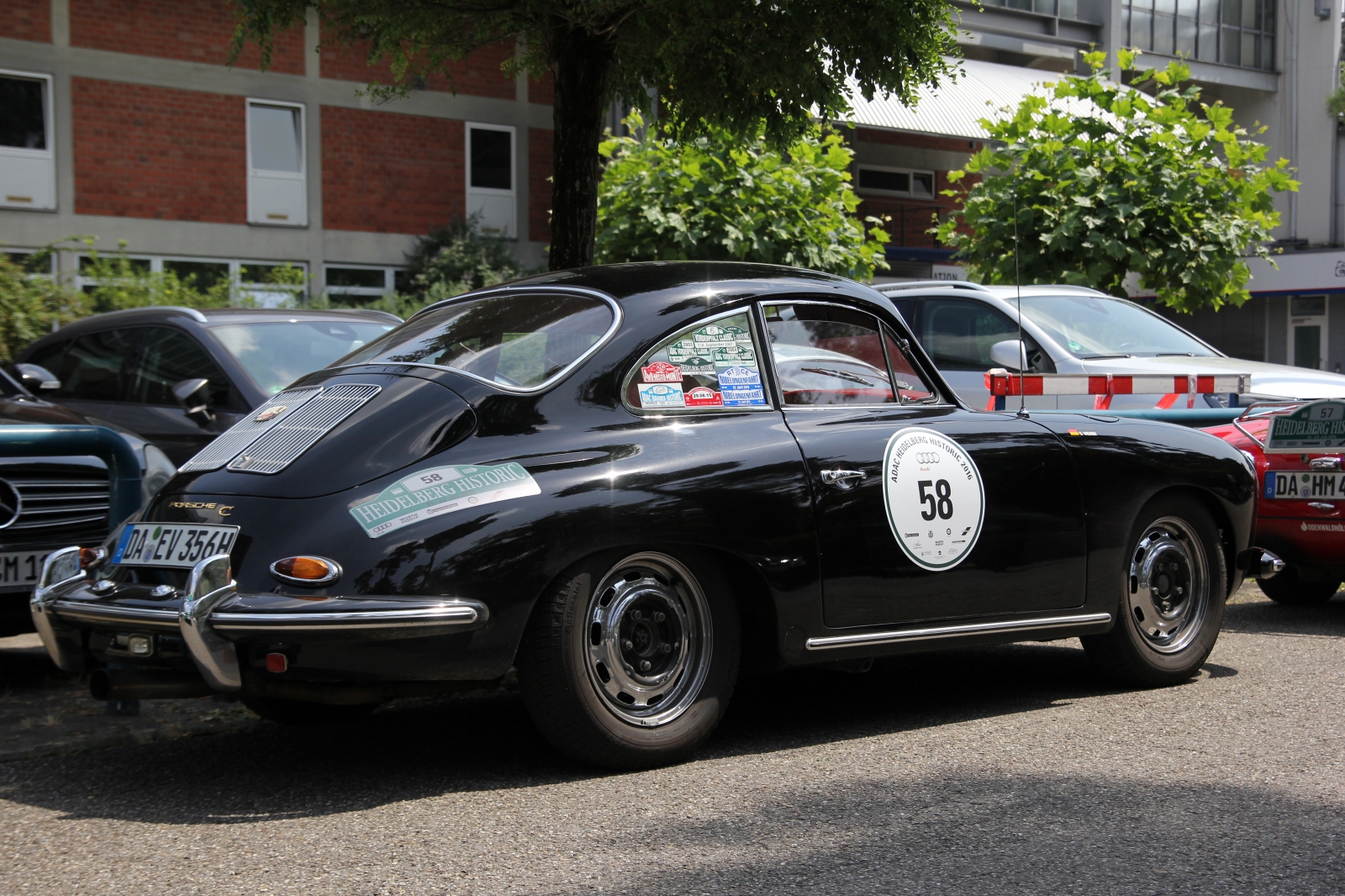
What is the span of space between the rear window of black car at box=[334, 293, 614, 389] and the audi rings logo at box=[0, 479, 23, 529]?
5.36 ft

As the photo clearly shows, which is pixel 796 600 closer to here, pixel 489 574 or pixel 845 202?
pixel 489 574

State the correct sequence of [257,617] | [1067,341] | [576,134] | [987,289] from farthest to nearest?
[987,289] → [1067,341] → [576,134] → [257,617]

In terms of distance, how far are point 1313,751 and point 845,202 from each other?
11.7 meters

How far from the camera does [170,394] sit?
7.75 meters

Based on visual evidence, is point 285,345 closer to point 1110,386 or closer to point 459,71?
point 1110,386

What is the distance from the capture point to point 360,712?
5.39 m

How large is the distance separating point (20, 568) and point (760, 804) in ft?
10.8

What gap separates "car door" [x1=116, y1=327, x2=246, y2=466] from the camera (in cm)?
738

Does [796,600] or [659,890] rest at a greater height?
[796,600]

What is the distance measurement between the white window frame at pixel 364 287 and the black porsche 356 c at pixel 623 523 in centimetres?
2066

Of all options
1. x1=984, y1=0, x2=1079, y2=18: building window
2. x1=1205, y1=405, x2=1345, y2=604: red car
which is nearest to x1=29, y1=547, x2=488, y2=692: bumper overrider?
x1=1205, y1=405, x2=1345, y2=604: red car

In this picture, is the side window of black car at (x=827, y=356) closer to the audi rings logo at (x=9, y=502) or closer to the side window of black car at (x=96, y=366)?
the audi rings logo at (x=9, y=502)

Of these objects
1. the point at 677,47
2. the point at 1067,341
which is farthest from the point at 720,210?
the point at 677,47

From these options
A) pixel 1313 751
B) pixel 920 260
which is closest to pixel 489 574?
pixel 1313 751
